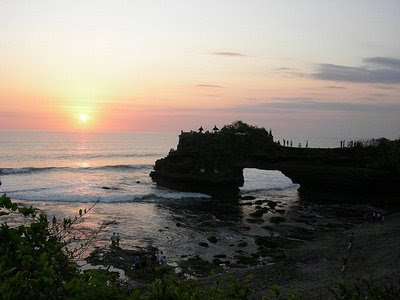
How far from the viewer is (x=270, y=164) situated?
56312mm

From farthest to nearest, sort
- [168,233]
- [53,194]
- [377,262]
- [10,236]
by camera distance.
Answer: [53,194] → [168,233] → [377,262] → [10,236]

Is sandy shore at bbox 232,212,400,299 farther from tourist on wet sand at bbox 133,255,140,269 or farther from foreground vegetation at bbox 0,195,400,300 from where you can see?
A: foreground vegetation at bbox 0,195,400,300

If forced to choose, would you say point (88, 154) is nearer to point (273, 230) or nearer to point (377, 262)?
point (273, 230)

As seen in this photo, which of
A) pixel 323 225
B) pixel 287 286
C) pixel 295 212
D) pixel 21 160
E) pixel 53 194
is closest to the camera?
pixel 287 286

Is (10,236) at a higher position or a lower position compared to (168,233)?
higher

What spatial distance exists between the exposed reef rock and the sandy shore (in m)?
20.1

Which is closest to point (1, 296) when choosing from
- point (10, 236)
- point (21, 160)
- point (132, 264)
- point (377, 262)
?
point (10, 236)

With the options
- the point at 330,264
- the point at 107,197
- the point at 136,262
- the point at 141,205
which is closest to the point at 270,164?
the point at 141,205

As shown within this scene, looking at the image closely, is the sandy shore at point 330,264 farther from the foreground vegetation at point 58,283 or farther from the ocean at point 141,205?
the foreground vegetation at point 58,283

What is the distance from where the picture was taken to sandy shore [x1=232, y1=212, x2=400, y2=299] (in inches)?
817

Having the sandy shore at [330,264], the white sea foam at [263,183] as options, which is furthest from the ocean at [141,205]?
the sandy shore at [330,264]

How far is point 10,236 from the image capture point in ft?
19.5

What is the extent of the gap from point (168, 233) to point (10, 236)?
28.6 meters

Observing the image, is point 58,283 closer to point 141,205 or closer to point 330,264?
point 330,264
